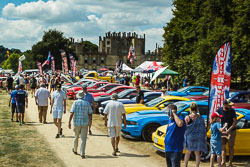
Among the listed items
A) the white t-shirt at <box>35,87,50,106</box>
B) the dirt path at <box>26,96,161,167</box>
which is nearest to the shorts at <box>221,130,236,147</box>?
the dirt path at <box>26,96,161,167</box>

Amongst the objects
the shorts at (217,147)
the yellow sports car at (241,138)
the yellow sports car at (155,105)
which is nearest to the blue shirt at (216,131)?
the shorts at (217,147)

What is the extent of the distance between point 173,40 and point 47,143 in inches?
1181

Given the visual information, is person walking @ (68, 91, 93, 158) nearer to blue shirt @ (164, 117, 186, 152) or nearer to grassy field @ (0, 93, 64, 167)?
grassy field @ (0, 93, 64, 167)

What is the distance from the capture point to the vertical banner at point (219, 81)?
982cm

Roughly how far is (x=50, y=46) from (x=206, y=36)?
2170 inches

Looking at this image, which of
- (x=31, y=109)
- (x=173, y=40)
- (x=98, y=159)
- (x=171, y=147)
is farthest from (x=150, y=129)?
(x=173, y=40)

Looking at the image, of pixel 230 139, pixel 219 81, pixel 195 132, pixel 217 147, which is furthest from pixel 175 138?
pixel 219 81

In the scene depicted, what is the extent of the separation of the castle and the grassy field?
94452mm

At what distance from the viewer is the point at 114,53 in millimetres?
116875

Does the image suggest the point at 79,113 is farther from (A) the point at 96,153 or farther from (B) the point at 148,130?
(B) the point at 148,130

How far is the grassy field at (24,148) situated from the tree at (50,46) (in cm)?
6735

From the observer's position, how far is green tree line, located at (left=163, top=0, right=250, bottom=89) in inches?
1045

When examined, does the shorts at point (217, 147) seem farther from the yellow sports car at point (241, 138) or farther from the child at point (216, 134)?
the yellow sports car at point (241, 138)

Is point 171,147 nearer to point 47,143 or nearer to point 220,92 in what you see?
point 220,92
